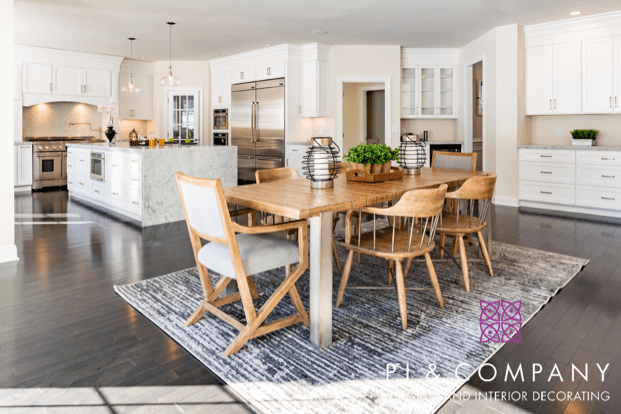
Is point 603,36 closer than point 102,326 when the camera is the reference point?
No

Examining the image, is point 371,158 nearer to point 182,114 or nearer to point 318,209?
point 318,209

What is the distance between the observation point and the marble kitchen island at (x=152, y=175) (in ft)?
16.8

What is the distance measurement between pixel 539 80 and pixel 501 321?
5.00 metres

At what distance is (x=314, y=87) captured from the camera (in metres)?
7.66

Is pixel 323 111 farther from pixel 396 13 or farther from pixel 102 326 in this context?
pixel 102 326

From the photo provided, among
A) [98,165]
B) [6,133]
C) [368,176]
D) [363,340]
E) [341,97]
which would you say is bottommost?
[363,340]

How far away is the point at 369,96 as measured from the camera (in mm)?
10227

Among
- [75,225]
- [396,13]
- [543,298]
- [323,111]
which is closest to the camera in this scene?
[543,298]

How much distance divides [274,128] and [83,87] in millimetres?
3919

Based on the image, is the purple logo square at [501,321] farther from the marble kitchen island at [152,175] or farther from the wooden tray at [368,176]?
the marble kitchen island at [152,175]

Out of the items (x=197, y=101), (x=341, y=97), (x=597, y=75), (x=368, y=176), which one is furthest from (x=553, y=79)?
(x=197, y=101)

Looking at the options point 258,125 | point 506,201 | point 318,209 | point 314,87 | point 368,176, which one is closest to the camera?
point 318,209

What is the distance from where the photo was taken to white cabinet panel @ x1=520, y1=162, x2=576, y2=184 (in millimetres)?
5914

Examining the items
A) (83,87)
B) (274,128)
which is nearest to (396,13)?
(274,128)
